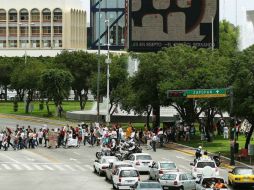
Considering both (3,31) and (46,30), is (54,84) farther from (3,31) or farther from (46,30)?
(3,31)

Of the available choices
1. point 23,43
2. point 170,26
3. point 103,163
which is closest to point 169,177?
point 103,163

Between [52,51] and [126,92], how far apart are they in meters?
83.6

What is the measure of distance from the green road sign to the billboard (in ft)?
95.5

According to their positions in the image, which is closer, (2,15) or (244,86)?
(244,86)

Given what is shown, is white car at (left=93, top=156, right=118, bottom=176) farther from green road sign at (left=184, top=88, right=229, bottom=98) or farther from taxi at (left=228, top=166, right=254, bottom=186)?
→ green road sign at (left=184, top=88, right=229, bottom=98)

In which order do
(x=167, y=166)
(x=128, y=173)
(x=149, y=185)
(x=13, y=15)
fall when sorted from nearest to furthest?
1. (x=149, y=185)
2. (x=128, y=173)
3. (x=167, y=166)
4. (x=13, y=15)

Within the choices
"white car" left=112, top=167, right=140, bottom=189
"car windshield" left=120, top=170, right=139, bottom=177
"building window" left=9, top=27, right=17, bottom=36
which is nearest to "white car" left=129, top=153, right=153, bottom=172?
"white car" left=112, top=167, right=140, bottom=189

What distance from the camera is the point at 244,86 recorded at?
184 ft

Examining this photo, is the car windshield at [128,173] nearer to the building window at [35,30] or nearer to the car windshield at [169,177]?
the car windshield at [169,177]

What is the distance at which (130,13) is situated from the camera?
94.6m

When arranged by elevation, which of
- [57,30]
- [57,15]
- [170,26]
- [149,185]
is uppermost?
[57,15]

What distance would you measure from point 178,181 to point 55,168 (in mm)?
13928

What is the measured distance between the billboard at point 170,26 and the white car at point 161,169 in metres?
48.3

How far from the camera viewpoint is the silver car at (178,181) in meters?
40.8
